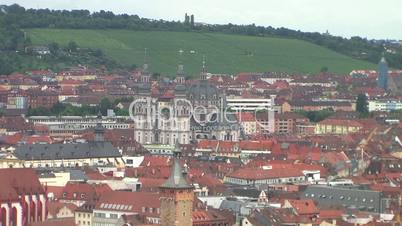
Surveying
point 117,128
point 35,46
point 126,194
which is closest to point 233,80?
point 35,46

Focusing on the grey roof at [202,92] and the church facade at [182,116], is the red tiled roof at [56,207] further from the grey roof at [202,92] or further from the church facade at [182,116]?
the grey roof at [202,92]

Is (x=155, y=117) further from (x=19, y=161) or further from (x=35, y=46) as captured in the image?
(x=35, y=46)

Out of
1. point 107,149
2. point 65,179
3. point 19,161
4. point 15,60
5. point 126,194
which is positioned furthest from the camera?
point 15,60

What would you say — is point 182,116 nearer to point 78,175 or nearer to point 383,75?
point 78,175

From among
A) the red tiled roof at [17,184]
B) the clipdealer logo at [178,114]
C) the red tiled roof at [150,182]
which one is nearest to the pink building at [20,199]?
the red tiled roof at [17,184]

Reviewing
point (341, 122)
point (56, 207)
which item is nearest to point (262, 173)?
point (56, 207)

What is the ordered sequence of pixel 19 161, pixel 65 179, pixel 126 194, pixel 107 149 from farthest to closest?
pixel 107 149 → pixel 19 161 → pixel 65 179 → pixel 126 194
